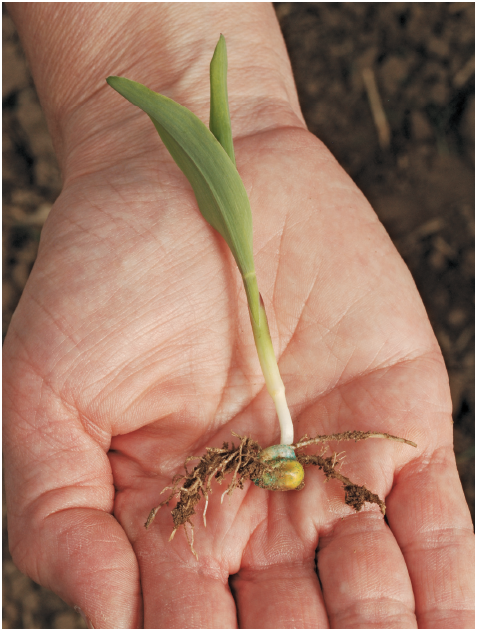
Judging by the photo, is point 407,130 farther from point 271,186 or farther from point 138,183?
point 138,183

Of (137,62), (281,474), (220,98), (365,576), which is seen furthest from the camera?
(137,62)

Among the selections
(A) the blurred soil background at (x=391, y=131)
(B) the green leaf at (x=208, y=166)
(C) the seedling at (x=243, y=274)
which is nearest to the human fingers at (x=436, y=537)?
(C) the seedling at (x=243, y=274)

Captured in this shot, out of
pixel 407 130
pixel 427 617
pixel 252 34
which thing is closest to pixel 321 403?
pixel 427 617

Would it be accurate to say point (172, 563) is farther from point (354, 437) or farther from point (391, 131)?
point (391, 131)

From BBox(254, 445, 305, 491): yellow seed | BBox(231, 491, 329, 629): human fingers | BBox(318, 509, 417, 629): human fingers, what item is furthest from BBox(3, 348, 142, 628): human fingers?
BBox(318, 509, 417, 629): human fingers

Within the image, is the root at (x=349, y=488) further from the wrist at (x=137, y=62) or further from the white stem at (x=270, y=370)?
the wrist at (x=137, y=62)

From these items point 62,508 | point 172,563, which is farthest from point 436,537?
point 62,508
